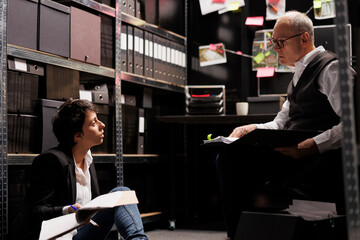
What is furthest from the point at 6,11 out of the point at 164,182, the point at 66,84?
the point at 164,182

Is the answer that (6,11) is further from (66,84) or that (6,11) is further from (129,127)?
(129,127)

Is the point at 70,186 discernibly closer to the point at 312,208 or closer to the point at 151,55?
the point at 312,208

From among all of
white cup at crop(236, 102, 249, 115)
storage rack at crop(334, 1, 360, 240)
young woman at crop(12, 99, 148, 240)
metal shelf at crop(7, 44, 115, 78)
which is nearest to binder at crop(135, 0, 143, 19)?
metal shelf at crop(7, 44, 115, 78)

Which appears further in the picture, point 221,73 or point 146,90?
point 221,73

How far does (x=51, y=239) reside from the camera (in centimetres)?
188

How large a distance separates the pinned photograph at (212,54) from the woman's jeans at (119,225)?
2.25 meters

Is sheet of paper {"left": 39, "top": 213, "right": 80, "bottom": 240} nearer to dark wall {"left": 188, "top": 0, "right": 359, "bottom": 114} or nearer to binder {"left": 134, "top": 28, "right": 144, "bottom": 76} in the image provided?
binder {"left": 134, "top": 28, "right": 144, "bottom": 76}

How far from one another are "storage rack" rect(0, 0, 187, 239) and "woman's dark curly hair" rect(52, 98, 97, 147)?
0.27 metres

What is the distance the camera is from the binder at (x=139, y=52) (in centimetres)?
367

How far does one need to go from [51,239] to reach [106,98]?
1535 mm

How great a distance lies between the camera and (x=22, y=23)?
2.65m

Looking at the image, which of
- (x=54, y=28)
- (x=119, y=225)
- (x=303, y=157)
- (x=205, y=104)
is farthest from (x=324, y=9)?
(x=119, y=225)

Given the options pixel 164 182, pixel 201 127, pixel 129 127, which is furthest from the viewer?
pixel 201 127

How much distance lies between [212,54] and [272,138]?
2525 millimetres
